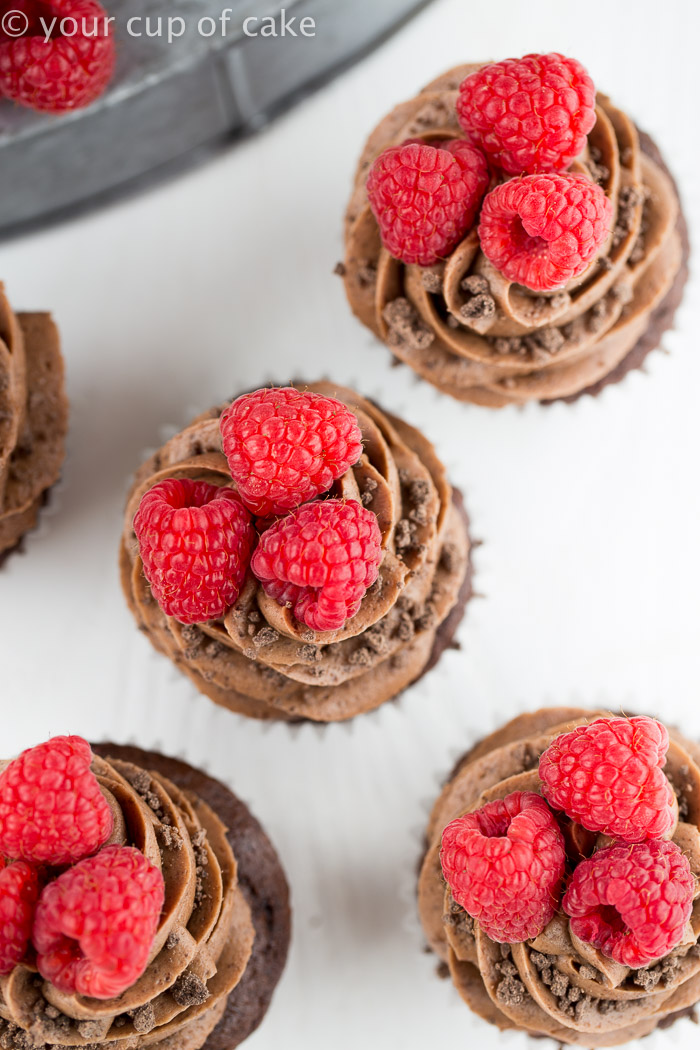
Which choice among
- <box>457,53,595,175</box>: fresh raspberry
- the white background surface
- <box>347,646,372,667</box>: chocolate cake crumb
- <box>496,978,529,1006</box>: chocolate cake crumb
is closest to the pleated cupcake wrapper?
the white background surface

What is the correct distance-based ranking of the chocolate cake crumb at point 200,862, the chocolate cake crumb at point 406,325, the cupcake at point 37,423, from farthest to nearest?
the cupcake at point 37,423
the chocolate cake crumb at point 406,325
the chocolate cake crumb at point 200,862

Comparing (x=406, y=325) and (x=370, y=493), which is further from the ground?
(x=406, y=325)

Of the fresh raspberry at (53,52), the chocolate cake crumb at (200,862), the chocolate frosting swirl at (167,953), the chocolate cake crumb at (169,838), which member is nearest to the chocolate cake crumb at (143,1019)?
the chocolate frosting swirl at (167,953)

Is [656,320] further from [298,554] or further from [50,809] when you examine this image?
[50,809]

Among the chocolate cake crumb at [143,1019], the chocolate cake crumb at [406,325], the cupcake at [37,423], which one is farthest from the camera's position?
the cupcake at [37,423]

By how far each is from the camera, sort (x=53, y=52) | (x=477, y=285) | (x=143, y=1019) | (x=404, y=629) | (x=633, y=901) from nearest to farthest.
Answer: (x=633, y=901)
(x=143, y=1019)
(x=477, y=285)
(x=404, y=629)
(x=53, y=52)

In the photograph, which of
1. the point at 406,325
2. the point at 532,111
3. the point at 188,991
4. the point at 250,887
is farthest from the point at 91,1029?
the point at 532,111

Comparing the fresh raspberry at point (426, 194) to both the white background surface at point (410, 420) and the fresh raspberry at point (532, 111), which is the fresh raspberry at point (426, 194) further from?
the white background surface at point (410, 420)
